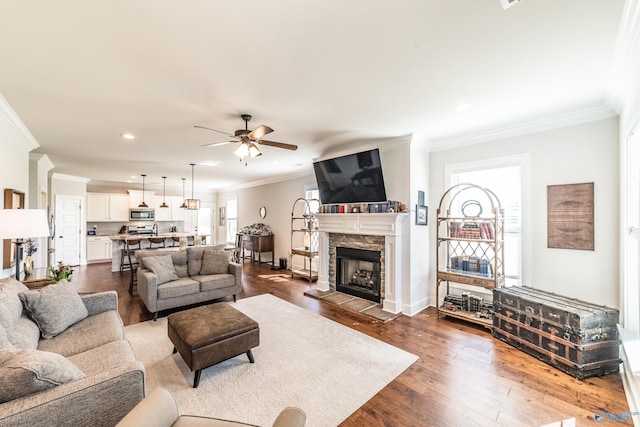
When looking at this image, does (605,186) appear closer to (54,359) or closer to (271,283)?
(54,359)

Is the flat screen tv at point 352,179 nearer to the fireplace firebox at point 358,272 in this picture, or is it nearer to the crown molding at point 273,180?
the fireplace firebox at point 358,272

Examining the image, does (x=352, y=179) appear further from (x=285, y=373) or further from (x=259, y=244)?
(x=259, y=244)

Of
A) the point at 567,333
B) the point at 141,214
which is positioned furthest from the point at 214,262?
the point at 141,214

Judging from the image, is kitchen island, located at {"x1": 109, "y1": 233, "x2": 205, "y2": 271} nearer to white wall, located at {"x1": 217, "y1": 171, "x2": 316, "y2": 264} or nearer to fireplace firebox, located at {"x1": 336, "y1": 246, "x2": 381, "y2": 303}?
white wall, located at {"x1": 217, "y1": 171, "x2": 316, "y2": 264}

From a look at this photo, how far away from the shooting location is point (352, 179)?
14.8 ft

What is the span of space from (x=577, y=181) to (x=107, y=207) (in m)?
11.2

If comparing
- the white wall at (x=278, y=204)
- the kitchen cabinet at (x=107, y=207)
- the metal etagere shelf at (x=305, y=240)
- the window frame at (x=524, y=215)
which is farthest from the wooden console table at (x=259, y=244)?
the window frame at (x=524, y=215)

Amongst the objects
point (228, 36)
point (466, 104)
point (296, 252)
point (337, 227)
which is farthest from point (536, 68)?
point (296, 252)

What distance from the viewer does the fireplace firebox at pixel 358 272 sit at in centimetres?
448

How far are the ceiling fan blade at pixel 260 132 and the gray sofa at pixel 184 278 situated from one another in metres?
2.49

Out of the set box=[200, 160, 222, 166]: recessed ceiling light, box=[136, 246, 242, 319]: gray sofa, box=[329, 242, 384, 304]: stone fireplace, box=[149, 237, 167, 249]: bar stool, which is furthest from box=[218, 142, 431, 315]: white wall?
box=[149, 237, 167, 249]: bar stool

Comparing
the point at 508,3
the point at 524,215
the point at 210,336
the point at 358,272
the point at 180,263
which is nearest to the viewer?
the point at 508,3

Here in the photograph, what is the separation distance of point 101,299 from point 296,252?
12.3 feet

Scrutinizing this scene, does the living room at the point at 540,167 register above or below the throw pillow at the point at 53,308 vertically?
above
